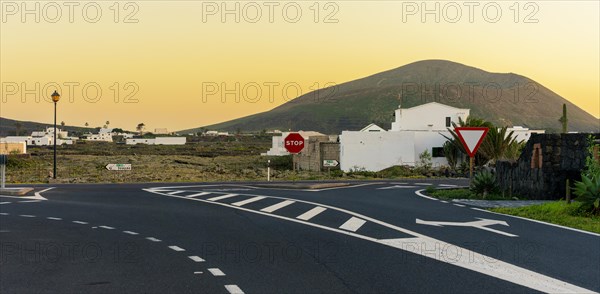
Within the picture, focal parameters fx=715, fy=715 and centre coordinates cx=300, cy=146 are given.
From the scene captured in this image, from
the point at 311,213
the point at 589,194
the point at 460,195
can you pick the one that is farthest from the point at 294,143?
the point at 589,194

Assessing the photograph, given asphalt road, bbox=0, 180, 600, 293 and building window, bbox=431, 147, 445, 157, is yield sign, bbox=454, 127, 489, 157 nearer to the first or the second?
asphalt road, bbox=0, 180, 600, 293

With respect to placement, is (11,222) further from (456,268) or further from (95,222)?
(456,268)

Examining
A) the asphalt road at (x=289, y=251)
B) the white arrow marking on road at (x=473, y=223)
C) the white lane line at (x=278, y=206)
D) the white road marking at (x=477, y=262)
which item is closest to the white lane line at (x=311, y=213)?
the asphalt road at (x=289, y=251)

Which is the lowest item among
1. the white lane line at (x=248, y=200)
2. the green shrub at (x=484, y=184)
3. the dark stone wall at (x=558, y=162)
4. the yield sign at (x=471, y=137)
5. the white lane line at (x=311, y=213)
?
the white lane line at (x=311, y=213)

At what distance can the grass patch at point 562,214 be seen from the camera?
1617 cm

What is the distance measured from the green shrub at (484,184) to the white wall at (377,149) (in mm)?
37667

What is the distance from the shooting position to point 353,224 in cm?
1666

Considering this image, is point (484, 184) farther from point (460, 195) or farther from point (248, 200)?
point (248, 200)

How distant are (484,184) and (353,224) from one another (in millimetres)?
10462

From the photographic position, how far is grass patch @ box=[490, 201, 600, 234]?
1617 centimetres

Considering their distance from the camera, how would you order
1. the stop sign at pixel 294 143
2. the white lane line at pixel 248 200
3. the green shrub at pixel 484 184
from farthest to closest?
the stop sign at pixel 294 143 → the green shrub at pixel 484 184 → the white lane line at pixel 248 200

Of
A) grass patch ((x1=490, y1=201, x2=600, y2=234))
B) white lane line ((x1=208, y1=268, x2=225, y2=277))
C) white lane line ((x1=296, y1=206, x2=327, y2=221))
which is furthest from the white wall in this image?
white lane line ((x1=208, y1=268, x2=225, y2=277))

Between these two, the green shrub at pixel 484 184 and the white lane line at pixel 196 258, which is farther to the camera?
the green shrub at pixel 484 184

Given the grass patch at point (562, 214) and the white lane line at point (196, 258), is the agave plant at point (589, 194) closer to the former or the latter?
the grass patch at point (562, 214)
